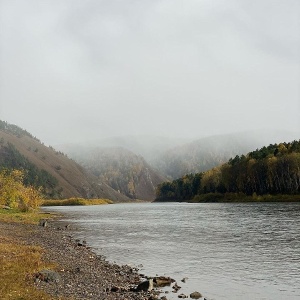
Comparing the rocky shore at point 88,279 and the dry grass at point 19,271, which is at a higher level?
the dry grass at point 19,271

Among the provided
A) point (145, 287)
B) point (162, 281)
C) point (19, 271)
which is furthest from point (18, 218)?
point (145, 287)

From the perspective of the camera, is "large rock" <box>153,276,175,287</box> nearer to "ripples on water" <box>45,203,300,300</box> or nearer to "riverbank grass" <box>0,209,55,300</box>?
"ripples on water" <box>45,203,300,300</box>

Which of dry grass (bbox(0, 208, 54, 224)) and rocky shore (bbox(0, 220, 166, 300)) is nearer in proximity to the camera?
rocky shore (bbox(0, 220, 166, 300))

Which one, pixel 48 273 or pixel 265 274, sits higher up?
pixel 48 273

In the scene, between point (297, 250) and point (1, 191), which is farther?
point (1, 191)

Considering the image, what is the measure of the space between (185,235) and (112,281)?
3434cm

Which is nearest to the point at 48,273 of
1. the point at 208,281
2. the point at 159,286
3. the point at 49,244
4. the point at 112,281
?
the point at 112,281

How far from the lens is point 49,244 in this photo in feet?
161

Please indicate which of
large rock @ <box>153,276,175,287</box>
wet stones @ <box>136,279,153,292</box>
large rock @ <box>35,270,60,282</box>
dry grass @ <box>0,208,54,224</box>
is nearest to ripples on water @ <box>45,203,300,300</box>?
large rock @ <box>153,276,175,287</box>

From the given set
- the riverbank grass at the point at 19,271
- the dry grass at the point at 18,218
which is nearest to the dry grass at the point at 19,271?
the riverbank grass at the point at 19,271

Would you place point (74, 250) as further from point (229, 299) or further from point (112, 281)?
point (229, 299)

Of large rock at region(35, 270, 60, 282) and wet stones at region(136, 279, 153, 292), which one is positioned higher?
large rock at region(35, 270, 60, 282)

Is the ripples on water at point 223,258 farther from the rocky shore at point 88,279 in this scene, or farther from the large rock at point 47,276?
the large rock at point 47,276

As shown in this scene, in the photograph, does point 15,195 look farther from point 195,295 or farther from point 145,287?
point 195,295
